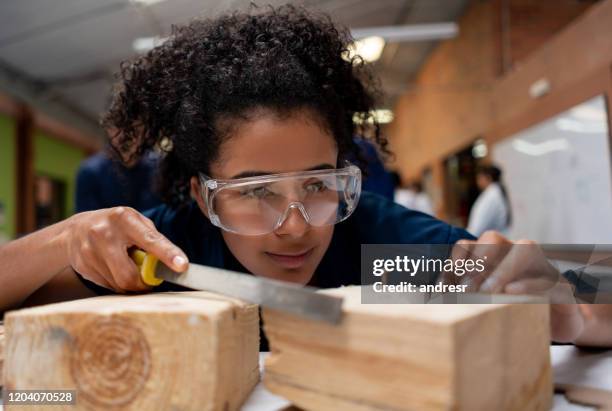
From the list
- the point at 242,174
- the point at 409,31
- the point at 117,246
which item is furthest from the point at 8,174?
the point at 117,246

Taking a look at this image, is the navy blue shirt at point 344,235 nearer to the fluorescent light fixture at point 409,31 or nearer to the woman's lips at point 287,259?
the woman's lips at point 287,259

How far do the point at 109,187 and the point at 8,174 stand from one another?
228 inches

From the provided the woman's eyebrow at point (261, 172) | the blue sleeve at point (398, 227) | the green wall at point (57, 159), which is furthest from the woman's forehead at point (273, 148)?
the green wall at point (57, 159)

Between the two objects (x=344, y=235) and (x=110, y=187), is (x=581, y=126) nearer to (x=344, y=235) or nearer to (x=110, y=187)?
(x=344, y=235)

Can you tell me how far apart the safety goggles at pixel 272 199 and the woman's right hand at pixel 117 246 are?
0.22 meters

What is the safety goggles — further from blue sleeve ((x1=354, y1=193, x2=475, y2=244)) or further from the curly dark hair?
blue sleeve ((x1=354, y1=193, x2=475, y2=244))

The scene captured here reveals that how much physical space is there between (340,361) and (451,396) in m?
0.11

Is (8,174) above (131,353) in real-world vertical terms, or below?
above

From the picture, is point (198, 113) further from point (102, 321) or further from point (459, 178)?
point (459, 178)

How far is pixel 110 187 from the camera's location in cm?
194

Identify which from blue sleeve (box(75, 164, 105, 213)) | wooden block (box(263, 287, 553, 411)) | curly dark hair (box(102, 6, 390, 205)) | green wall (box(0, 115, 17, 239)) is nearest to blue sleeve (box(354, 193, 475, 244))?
curly dark hair (box(102, 6, 390, 205))

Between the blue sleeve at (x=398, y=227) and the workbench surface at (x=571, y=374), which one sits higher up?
the blue sleeve at (x=398, y=227)

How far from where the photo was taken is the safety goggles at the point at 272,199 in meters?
0.86

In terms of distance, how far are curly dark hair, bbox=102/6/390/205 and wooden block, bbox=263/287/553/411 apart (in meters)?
0.55
